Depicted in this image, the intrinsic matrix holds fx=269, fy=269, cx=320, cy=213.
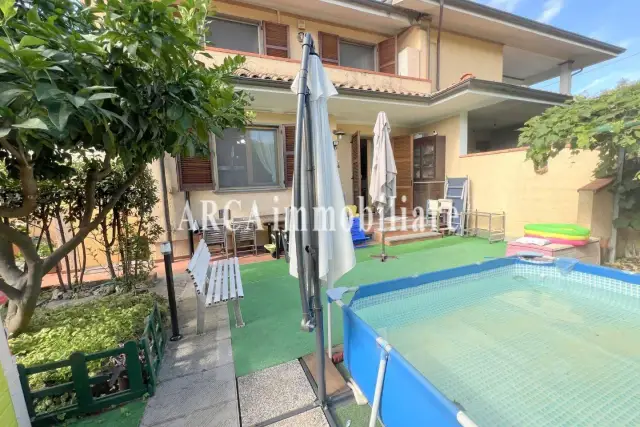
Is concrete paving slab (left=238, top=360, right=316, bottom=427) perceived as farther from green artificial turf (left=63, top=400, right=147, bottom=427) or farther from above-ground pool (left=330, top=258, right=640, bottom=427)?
green artificial turf (left=63, top=400, right=147, bottom=427)

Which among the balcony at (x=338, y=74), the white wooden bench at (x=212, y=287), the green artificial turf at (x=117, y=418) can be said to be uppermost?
the balcony at (x=338, y=74)

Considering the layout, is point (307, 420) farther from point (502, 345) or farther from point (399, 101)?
point (399, 101)

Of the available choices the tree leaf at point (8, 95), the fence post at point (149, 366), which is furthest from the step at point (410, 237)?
the tree leaf at point (8, 95)

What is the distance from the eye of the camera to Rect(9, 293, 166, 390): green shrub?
2266mm

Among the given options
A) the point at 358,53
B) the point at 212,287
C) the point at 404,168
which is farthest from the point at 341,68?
the point at 212,287

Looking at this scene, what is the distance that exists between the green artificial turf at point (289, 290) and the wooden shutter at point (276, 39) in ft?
19.2

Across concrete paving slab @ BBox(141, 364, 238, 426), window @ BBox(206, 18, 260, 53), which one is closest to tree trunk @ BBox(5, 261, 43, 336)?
concrete paving slab @ BBox(141, 364, 238, 426)

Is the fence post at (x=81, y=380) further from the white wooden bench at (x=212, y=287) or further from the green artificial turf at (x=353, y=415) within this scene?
the green artificial turf at (x=353, y=415)

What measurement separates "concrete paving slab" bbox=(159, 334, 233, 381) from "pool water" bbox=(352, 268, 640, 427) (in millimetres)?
1534

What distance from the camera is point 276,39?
7562 mm

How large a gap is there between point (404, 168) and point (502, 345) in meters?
6.91

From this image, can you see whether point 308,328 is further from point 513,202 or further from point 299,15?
point 299,15

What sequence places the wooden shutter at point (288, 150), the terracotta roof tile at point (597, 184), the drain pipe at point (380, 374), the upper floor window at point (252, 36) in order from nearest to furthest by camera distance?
1. the drain pipe at point (380, 374)
2. the terracotta roof tile at point (597, 184)
3. the upper floor window at point (252, 36)
4. the wooden shutter at point (288, 150)

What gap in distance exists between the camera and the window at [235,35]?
7.19 m
